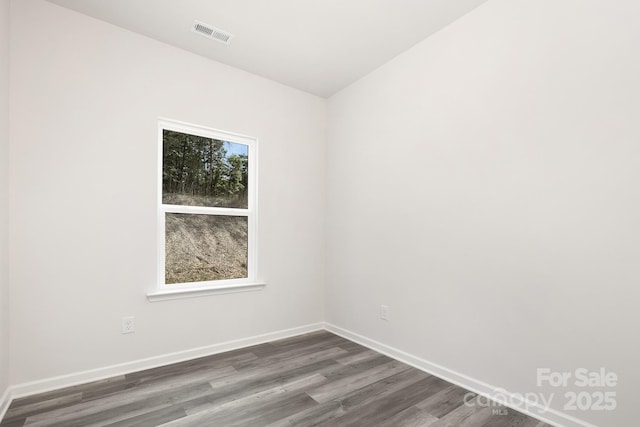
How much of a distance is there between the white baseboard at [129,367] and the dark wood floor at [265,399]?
0.21ft

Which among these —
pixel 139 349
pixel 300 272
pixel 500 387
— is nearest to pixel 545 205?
pixel 500 387

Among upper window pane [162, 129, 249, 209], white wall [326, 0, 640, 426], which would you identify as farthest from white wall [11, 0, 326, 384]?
white wall [326, 0, 640, 426]

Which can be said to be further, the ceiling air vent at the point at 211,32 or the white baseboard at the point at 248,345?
the ceiling air vent at the point at 211,32

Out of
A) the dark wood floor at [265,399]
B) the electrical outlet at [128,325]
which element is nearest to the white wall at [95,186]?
the electrical outlet at [128,325]

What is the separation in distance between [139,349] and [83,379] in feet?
1.27

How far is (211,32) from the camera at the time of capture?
104 inches

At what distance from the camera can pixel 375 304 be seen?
315 cm

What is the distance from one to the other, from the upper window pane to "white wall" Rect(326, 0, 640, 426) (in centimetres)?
134

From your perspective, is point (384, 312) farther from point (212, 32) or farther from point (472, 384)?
point (212, 32)

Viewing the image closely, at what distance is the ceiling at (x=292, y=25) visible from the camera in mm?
2348

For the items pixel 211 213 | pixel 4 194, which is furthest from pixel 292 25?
pixel 4 194

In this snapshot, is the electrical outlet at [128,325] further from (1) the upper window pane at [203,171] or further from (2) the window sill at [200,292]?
(1) the upper window pane at [203,171]

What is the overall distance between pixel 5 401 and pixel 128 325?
0.77 metres

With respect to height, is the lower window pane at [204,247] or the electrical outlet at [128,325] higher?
the lower window pane at [204,247]
